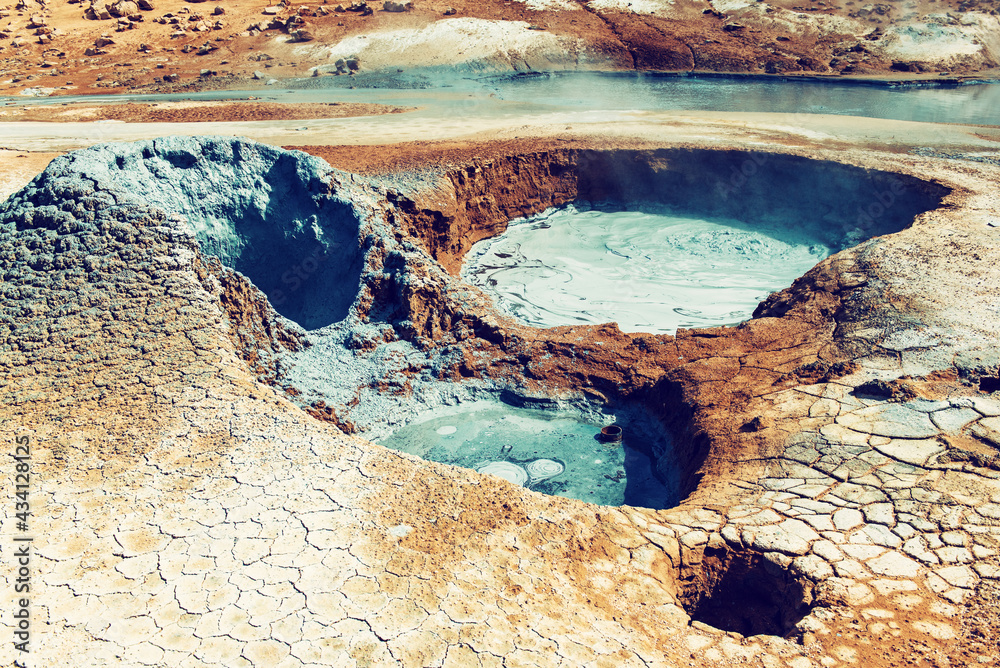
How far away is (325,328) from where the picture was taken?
6262mm

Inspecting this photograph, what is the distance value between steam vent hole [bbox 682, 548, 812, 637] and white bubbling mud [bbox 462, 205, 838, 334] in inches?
166

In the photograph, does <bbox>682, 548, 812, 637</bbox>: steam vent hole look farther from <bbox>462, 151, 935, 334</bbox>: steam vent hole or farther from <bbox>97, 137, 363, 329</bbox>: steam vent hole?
<bbox>462, 151, 935, 334</bbox>: steam vent hole

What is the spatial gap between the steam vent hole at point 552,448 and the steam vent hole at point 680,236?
5.78 ft

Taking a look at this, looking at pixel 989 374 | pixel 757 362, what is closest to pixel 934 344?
pixel 989 374

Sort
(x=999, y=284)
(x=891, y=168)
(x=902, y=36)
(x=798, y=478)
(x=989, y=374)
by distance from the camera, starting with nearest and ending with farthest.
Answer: (x=798, y=478) < (x=989, y=374) < (x=999, y=284) < (x=891, y=168) < (x=902, y=36)

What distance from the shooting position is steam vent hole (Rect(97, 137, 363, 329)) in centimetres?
635

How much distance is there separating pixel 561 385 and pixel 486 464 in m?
1.23

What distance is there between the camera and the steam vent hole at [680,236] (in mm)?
8406

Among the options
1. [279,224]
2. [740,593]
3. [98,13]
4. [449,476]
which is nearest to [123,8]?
[98,13]

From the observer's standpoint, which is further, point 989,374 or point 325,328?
point 325,328

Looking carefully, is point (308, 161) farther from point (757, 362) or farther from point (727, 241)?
point (727, 241)

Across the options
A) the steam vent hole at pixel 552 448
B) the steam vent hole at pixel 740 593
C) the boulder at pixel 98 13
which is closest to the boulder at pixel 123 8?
the boulder at pixel 98 13

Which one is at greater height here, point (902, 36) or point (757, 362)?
point (902, 36)

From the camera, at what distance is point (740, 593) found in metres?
3.70
